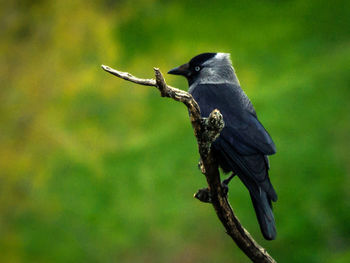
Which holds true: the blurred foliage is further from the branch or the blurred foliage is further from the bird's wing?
the branch

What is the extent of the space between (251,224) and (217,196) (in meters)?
3.17

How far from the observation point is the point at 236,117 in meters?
4.16

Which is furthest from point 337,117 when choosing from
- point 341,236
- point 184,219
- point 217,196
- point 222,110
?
point 217,196

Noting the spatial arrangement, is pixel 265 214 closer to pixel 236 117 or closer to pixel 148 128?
Result: pixel 236 117

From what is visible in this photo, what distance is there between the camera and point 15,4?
981 cm

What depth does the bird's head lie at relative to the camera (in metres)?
4.77

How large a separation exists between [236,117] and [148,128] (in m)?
4.36

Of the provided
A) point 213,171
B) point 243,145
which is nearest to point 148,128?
point 243,145

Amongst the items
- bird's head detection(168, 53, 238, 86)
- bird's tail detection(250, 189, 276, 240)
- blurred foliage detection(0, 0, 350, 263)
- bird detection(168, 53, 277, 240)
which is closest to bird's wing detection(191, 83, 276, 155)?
bird detection(168, 53, 277, 240)

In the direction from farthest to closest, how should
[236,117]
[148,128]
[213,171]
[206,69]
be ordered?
[148,128] → [206,69] → [236,117] → [213,171]

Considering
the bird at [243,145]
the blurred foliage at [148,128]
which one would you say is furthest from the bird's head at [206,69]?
the blurred foliage at [148,128]

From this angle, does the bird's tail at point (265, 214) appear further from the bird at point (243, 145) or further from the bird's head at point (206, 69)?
the bird's head at point (206, 69)

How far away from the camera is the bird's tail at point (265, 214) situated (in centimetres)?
366

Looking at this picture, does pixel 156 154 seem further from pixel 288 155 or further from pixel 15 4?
pixel 15 4
